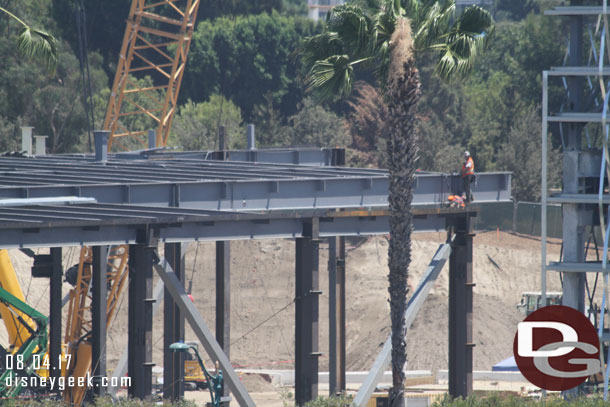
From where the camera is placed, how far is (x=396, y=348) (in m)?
24.0

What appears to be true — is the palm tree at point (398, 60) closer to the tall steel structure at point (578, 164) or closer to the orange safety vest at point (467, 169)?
the orange safety vest at point (467, 169)

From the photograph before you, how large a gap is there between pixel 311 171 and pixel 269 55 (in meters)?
64.6

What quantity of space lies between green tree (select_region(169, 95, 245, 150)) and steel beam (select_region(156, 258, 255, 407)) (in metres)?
45.2

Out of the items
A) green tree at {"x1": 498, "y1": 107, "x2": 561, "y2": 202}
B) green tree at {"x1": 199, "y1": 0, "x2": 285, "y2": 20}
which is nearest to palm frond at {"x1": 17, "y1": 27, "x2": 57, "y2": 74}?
green tree at {"x1": 498, "y1": 107, "x2": 561, "y2": 202}

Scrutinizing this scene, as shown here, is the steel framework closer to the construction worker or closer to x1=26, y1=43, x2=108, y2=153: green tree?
the construction worker

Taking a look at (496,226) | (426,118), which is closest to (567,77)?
(496,226)

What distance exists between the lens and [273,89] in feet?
326

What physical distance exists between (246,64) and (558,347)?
72.8 m

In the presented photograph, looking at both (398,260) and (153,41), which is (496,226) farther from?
(398,260)

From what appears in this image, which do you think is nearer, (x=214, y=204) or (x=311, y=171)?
(x=214, y=204)

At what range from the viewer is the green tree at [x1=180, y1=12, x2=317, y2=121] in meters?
98.2

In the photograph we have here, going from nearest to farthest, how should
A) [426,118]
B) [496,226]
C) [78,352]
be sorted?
[78,352] → [496,226] → [426,118]

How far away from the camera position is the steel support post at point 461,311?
31703 mm

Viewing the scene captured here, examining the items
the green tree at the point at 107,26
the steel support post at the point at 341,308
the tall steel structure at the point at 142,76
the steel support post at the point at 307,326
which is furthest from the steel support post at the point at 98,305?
the green tree at the point at 107,26
